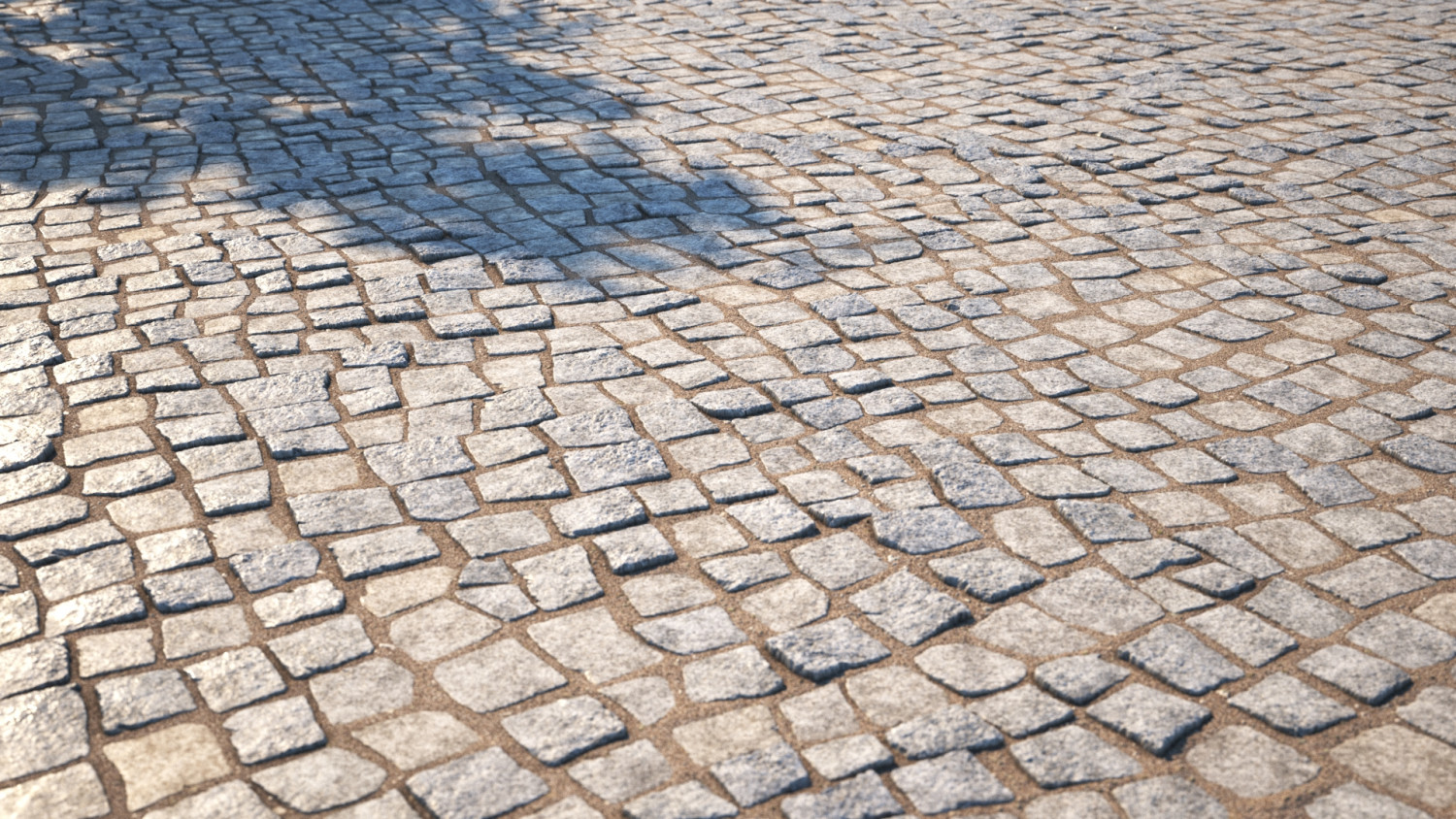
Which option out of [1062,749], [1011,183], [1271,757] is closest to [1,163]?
[1011,183]

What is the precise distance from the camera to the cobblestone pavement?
9.12ft

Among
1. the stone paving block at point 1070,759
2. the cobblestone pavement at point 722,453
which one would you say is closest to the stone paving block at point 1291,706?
the cobblestone pavement at point 722,453

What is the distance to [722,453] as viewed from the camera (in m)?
3.97

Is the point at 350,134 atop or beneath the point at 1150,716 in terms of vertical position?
atop

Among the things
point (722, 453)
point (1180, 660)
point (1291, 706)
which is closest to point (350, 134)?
point (722, 453)

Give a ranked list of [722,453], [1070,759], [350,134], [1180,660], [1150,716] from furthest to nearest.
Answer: [350,134], [722,453], [1180,660], [1150,716], [1070,759]

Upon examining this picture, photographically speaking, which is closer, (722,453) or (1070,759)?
(1070,759)

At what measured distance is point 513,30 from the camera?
9.25 meters

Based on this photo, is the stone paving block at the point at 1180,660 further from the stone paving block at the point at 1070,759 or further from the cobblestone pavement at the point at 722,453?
the stone paving block at the point at 1070,759

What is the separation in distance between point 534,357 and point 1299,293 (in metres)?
3.34

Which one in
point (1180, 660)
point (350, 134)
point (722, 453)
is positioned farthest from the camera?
point (350, 134)

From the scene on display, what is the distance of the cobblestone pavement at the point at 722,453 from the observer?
9.12 ft

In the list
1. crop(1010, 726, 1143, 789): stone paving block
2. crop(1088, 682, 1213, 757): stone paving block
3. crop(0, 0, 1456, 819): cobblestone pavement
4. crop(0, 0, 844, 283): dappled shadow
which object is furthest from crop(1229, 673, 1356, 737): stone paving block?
crop(0, 0, 844, 283): dappled shadow

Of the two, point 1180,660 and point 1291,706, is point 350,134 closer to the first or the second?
point 1180,660
